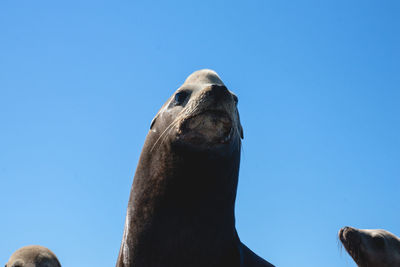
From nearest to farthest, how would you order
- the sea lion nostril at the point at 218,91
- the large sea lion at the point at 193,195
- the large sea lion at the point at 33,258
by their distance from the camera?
the large sea lion at the point at 193,195 → the sea lion nostril at the point at 218,91 → the large sea lion at the point at 33,258

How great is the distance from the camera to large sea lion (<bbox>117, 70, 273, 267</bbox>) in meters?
4.36

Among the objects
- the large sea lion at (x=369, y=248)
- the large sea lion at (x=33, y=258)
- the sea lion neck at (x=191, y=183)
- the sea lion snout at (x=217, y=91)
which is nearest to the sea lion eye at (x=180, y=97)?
the sea lion snout at (x=217, y=91)

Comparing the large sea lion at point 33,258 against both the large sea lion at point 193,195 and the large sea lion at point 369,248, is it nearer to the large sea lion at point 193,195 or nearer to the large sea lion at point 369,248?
the large sea lion at point 193,195

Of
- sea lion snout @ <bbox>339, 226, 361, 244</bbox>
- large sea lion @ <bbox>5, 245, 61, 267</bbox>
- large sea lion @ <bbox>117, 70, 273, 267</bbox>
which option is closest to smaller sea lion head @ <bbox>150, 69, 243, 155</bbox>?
large sea lion @ <bbox>117, 70, 273, 267</bbox>

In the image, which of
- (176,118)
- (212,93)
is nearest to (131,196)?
(176,118)

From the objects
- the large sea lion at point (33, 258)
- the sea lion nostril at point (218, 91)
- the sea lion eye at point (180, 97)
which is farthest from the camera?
the large sea lion at point (33, 258)

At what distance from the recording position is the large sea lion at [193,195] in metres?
4.36

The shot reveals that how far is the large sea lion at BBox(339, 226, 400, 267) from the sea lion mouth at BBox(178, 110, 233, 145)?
6581 mm

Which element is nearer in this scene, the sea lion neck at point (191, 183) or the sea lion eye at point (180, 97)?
the sea lion neck at point (191, 183)

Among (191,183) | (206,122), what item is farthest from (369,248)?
(206,122)

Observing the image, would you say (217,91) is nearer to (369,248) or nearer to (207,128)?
(207,128)

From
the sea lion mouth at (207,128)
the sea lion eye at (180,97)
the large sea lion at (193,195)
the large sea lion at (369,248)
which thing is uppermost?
the sea lion eye at (180,97)

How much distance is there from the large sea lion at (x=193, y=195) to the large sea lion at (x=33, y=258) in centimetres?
492

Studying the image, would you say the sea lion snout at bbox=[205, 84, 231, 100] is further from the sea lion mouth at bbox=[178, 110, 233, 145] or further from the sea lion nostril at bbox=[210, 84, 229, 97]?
the sea lion mouth at bbox=[178, 110, 233, 145]
